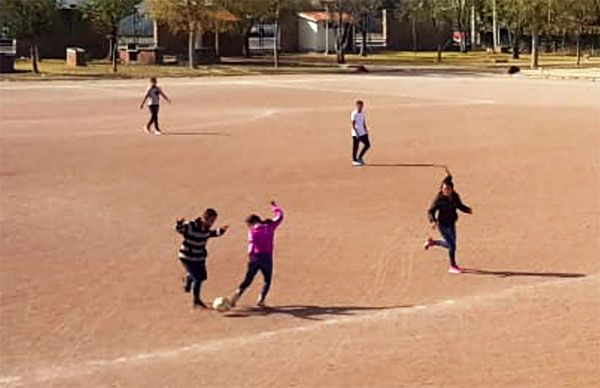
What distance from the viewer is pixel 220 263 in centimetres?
1347

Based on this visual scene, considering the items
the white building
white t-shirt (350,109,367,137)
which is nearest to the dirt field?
white t-shirt (350,109,367,137)

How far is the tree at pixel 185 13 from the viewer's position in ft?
224

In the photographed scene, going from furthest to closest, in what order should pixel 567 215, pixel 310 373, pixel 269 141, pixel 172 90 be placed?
pixel 172 90 → pixel 269 141 → pixel 567 215 → pixel 310 373

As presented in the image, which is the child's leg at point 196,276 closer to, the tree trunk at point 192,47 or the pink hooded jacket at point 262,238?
the pink hooded jacket at point 262,238

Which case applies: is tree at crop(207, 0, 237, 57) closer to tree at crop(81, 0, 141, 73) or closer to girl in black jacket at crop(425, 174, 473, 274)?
tree at crop(81, 0, 141, 73)

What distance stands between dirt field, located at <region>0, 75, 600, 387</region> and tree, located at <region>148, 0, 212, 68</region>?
129ft

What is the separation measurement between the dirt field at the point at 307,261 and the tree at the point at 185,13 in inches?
1551

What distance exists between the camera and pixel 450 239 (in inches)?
517

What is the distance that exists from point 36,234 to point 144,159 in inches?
324

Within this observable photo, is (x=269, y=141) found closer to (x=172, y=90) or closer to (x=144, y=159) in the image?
(x=144, y=159)

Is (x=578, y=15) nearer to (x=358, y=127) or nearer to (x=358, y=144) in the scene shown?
(x=358, y=144)

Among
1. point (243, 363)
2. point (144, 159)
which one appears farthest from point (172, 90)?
point (243, 363)

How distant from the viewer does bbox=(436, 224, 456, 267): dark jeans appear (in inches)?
517

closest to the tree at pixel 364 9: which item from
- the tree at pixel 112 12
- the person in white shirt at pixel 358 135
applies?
the tree at pixel 112 12
